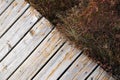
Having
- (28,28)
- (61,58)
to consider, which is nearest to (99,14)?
(61,58)

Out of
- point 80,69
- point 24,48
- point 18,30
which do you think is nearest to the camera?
point 80,69

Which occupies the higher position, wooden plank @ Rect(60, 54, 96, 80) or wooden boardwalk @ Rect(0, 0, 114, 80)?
wooden boardwalk @ Rect(0, 0, 114, 80)

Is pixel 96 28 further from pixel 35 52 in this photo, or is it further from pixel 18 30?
pixel 18 30

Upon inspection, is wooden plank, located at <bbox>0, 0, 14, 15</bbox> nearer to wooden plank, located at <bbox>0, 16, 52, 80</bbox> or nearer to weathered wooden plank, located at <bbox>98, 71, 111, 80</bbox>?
wooden plank, located at <bbox>0, 16, 52, 80</bbox>

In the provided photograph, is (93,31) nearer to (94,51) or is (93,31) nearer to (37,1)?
(94,51)

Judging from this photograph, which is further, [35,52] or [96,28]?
[35,52]

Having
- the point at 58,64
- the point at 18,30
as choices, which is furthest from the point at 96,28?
the point at 18,30

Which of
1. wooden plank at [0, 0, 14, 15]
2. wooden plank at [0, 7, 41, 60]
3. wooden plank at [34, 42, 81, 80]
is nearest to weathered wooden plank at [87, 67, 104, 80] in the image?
wooden plank at [34, 42, 81, 80]
